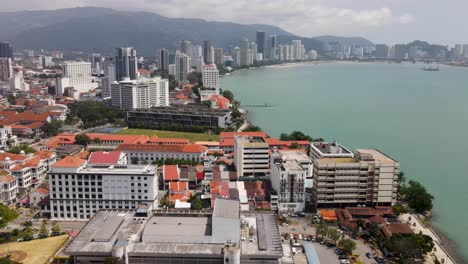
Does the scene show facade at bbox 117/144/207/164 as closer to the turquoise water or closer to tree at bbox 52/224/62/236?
tree at bbox 52/224/62/236

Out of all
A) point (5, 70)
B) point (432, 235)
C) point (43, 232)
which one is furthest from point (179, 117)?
point (5, 70)

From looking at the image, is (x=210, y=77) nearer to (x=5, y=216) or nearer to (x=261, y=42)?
(x=5, y=216)

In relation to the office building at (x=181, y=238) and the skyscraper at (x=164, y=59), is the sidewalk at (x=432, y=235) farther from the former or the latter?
the skyscraper at (x=164, y=59)

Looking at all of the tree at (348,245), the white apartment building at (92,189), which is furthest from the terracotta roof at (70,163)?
the tree at (348,245)

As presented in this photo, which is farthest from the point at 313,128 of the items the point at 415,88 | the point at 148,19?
the point at 148,19

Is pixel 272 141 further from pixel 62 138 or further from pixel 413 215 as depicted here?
pixel 62 138

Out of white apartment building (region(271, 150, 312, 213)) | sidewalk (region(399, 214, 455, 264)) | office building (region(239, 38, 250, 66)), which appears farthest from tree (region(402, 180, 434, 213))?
office building (region(239, 38, 250, 66))
